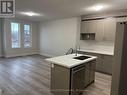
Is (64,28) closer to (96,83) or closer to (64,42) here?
(64,42)

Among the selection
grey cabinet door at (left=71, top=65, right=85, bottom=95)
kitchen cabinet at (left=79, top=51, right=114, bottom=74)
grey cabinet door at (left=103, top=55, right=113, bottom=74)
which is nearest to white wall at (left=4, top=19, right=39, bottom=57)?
kitchen cabinet at (left=79, top=51, right=114, bottom=74)

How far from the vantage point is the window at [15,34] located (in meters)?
6.85

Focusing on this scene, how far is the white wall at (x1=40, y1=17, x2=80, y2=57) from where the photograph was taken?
226 inches

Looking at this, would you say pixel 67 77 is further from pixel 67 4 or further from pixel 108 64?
pixel 108 64

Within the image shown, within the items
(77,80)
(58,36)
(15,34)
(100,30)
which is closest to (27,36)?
(15,34)

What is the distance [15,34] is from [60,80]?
582cm

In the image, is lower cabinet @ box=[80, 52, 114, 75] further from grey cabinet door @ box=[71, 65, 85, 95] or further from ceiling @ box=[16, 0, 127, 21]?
grey cabinet door @ box=[71, 65, 85, 95]

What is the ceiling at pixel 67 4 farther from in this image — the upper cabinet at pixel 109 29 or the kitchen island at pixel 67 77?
the kitchen island at pixel 67 77

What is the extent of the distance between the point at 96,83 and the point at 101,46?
6.96ft

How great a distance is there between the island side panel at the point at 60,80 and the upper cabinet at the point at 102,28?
2836 millimetres

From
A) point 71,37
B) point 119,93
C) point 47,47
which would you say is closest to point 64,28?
point 71,37

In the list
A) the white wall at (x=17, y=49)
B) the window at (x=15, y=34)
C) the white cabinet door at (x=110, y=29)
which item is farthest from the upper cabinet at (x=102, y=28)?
the window at (x=15, y=34)

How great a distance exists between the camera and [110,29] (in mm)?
4199

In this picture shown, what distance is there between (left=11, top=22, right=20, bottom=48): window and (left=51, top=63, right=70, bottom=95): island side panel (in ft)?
17.9
